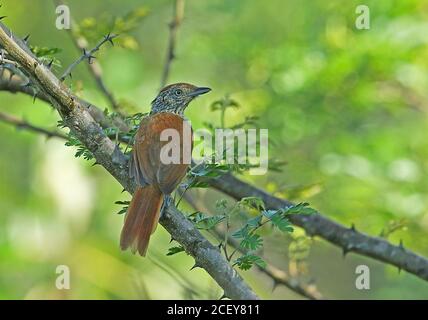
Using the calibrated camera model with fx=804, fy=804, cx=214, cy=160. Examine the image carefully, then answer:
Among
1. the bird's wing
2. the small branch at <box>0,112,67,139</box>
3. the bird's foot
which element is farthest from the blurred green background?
the bird's foot

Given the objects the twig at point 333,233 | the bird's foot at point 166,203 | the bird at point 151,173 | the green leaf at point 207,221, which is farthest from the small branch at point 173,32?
the green leaf at point 207,221

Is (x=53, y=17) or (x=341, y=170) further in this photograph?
(x=53, y=17)

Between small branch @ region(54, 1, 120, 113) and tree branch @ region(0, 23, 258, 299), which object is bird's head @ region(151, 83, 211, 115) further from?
tree branch @ region(0, 23, 258, 299)

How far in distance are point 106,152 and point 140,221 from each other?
0.54m

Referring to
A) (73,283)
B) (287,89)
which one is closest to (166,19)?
(287,89)

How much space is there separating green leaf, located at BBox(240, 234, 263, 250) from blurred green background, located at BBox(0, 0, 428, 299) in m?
2.40

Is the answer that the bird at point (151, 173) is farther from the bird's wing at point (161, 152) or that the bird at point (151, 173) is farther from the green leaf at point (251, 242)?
the green leaf at point (251, 242)

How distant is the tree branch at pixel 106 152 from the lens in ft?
11.0

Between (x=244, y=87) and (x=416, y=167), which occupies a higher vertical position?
(x=244, y=87)

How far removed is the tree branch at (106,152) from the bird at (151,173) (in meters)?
0.23

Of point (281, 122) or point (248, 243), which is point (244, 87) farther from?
point (248, 243)

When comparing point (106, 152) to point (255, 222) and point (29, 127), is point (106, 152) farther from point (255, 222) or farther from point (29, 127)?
point (29, 127)

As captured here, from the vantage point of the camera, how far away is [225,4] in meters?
8.20
